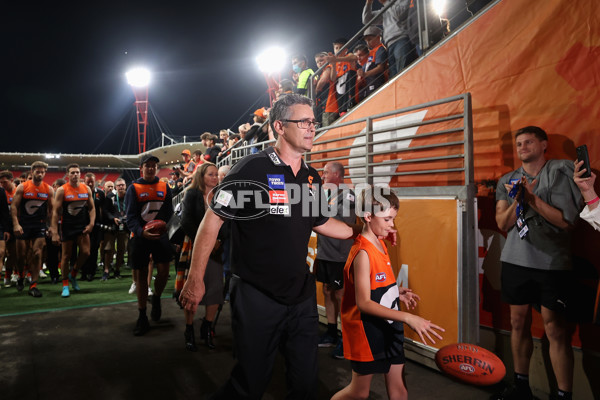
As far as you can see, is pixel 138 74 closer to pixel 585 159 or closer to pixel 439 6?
pixel 439 6

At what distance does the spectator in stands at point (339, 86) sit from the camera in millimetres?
7019

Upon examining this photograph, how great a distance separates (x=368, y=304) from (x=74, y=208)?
719cm

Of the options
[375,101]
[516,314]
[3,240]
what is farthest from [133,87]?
[516,314]

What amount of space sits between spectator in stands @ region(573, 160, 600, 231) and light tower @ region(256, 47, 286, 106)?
2037cm

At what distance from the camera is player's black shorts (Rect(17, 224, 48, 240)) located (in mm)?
7301

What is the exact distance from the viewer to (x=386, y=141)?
4.67 meters

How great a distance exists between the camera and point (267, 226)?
2102 millimetres

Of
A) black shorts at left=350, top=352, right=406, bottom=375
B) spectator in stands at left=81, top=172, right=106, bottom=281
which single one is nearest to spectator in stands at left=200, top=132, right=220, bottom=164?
spectator in stands at left=81, top=172, right=106, bottom=281

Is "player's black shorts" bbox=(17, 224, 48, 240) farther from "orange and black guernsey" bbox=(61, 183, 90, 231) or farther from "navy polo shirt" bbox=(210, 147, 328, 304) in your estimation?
"navy polo shirt" bbox=(210, 147, 328, 304)

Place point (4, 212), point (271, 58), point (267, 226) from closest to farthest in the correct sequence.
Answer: point (267, 226) < point (4, 212) < point (271, 58)

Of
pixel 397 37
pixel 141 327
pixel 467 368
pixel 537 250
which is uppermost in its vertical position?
pixel 397 37

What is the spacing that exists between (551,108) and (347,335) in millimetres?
Result: 2855

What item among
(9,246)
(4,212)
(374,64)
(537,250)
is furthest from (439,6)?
(9,246)

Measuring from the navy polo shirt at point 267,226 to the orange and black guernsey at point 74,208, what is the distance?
6560 millimetres
